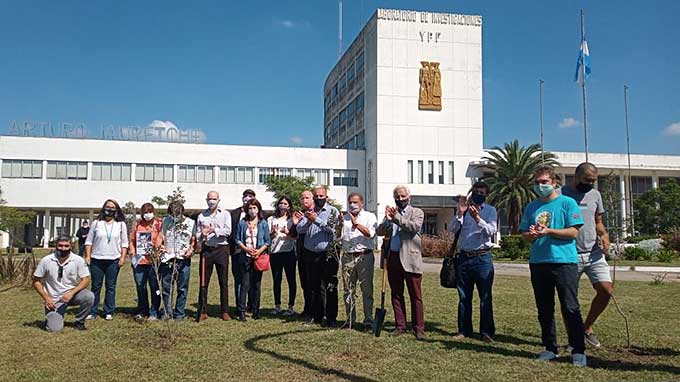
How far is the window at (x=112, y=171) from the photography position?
4925 cm

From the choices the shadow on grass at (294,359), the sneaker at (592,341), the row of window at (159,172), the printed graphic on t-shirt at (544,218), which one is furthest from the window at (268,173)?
the printed graphic on t-shirt at (544,218)

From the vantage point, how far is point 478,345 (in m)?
6.54

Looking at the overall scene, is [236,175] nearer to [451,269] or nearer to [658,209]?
[658,209]

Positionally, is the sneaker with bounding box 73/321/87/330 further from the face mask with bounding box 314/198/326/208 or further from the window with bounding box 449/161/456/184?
the window with bounding box 449/161/456/184

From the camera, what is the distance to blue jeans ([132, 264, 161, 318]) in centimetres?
846

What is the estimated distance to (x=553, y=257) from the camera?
18.7 ft

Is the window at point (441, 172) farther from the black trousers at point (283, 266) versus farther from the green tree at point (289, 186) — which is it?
the black trousers at point (283, 266)

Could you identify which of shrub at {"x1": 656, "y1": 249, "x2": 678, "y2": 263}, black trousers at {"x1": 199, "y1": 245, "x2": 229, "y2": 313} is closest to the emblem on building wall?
shrub at {"x1": 656, "y1": 249, "x2": 678, "y2": 263}

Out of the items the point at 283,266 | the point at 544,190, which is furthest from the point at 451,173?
the point at 544,190

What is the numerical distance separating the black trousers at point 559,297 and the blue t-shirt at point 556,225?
76mm

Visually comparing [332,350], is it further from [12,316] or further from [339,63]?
[339,63]

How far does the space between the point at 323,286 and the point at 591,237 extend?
141 inches

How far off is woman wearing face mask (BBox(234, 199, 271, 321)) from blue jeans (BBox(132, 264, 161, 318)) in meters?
1.23

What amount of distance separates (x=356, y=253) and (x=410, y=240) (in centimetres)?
83
